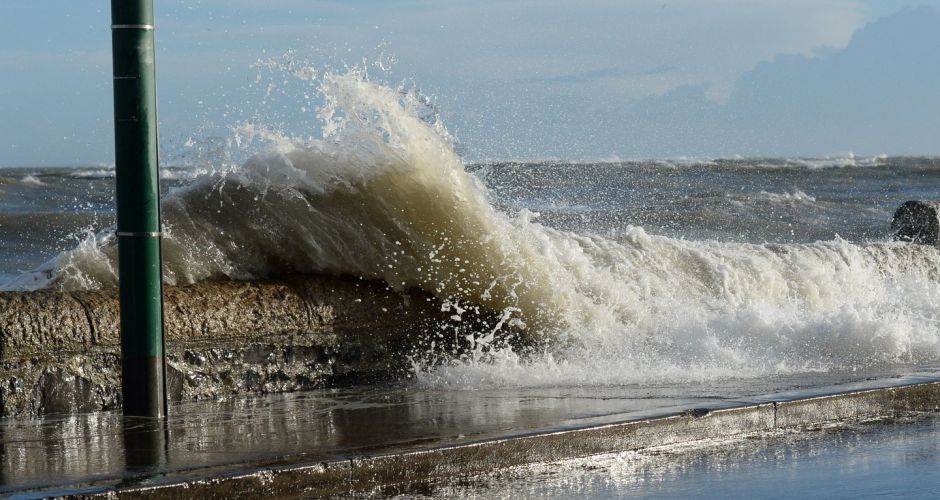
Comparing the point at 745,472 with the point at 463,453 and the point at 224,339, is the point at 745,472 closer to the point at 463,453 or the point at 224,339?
the point at 463,453

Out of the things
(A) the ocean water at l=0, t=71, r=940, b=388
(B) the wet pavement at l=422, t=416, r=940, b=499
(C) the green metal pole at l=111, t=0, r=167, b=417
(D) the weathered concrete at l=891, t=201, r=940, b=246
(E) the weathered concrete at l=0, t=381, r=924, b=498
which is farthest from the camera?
(D) the weathered concrete at l=891, t=201, r=940, b=246

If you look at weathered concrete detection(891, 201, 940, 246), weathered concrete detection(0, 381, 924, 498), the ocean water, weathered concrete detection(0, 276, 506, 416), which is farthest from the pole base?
weathered concrete detection(891, 201, 940, 246)

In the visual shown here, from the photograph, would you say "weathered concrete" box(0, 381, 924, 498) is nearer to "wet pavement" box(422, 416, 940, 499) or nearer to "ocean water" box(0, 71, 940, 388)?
"wet pavement" box(422, 416, 940, 499)

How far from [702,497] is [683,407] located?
1411mm

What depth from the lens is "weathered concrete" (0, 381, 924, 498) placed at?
14.9ft

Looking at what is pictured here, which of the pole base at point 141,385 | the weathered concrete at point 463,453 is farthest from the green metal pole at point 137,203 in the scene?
the weathered concrete at point 463,453

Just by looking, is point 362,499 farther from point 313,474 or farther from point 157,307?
point 157,307

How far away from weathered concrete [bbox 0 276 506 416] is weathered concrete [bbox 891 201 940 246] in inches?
300

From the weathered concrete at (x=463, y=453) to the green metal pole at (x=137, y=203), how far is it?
448 millimetres

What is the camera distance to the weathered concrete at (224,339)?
6422 millimetres

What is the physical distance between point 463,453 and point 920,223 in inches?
406

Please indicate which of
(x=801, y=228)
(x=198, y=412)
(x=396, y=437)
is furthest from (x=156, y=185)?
(x=801, y=228)

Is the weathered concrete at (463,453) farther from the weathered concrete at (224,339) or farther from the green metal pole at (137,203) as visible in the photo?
the weathered concrete at (224,339)

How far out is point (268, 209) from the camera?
805cm
